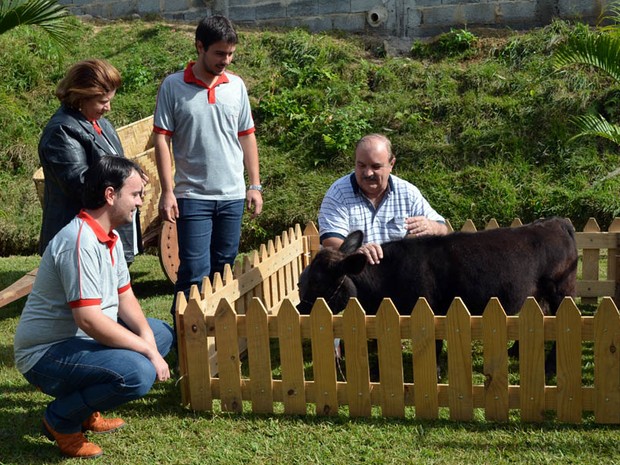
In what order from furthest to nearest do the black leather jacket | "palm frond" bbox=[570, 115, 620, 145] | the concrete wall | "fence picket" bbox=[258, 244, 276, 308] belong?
the concrete wall → "palm frond" bbox=[570, 115, 620, 145] → "fence picket" bbox=[258, 244, 276, 308] → the black leather jacket

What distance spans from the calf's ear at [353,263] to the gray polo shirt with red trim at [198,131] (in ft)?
3.74

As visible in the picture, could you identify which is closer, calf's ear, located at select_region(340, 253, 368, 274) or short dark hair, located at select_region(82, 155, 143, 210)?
short dark hair, located at select_region(82, 155, 143, 210)

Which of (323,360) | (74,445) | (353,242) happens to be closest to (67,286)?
(74,445)

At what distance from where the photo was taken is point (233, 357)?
16.5ft

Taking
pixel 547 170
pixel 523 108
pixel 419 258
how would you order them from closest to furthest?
1. pixel 419 258
2. pixel 547 170
3. pixel 523 108

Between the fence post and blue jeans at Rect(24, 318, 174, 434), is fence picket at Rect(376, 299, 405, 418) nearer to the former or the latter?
blue jeans at Rect(24, 318, 174, 434)

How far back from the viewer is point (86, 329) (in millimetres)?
4199

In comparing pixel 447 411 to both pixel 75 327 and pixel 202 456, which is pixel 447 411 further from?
pixel 75 327

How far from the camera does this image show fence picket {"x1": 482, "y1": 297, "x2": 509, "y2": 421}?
4.65m

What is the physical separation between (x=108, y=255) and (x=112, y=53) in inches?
427

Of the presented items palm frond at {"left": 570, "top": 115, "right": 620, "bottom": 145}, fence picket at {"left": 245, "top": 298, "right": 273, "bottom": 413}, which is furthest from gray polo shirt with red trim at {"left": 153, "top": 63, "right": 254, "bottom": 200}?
palm frond at {"left": 570, "top": 115, "right": 620, "bottom": 145}

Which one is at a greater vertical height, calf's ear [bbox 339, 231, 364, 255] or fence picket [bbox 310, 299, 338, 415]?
calf's ear [bbox 339, 231, 364, 255]

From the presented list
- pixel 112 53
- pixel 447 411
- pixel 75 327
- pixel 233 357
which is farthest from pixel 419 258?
pixel 112 53

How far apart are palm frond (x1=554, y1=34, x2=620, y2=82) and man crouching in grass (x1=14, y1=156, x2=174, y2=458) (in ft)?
20.2
